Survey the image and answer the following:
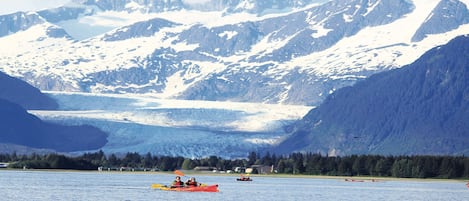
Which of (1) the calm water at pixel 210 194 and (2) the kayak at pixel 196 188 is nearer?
(1) the calm water at pixel 210 194

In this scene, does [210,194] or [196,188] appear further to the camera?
[196,188]

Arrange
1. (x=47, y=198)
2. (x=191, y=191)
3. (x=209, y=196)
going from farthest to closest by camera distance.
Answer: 1. (x=191, y=191)
2. (x=209, y=196)
3. (x=47, y=198)

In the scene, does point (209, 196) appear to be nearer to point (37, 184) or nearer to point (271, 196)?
point (271, 196)

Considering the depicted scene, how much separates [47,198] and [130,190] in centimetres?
2291

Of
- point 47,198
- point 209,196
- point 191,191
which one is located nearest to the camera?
point 47,198

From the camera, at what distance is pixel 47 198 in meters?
149

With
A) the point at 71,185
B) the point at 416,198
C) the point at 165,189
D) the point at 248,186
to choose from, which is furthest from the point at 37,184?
the point at 416,198

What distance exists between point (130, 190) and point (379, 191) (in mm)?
28900

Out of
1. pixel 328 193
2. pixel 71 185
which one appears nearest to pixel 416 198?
pixel 328 193

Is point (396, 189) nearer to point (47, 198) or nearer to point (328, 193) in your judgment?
point (328, 193)

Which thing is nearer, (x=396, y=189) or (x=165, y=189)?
(x=165, y=189)

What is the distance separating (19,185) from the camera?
174375 millimetres

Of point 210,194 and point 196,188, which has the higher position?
point 196,188

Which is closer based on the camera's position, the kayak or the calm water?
the calm water
